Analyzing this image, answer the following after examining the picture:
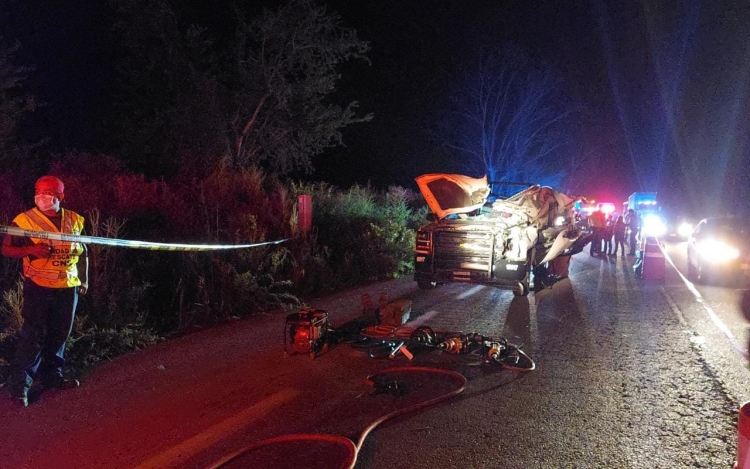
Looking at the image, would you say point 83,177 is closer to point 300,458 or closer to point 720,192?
point 300,458

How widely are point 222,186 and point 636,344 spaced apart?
7961mm

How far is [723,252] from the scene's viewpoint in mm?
13055

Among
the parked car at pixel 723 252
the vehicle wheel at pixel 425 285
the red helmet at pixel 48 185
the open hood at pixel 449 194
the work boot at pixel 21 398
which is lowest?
the work boot at pixel 21 398

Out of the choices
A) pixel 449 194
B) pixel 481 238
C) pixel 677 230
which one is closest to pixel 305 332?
pixel 481 238

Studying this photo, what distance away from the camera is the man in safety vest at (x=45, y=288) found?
4.97m

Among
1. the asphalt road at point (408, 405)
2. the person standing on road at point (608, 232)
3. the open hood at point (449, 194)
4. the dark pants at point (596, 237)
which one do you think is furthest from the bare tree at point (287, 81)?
the asphalt road at point (408, 405)

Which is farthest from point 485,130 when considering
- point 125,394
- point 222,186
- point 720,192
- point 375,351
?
point 720,192

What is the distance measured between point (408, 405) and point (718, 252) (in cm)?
1124

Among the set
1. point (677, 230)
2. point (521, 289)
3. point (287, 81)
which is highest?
point (287, 81)

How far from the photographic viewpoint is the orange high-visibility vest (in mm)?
5035

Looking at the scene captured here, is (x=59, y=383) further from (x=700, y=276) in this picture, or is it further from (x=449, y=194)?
(x=700, y=276)

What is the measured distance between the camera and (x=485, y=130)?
28969mm

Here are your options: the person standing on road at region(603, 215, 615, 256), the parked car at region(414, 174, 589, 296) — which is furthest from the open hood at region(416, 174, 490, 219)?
the person standing on road at region(603, 215, 615, 256)

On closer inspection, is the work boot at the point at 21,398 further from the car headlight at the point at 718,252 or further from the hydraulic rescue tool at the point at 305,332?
the car headlight at the point at 718,252
